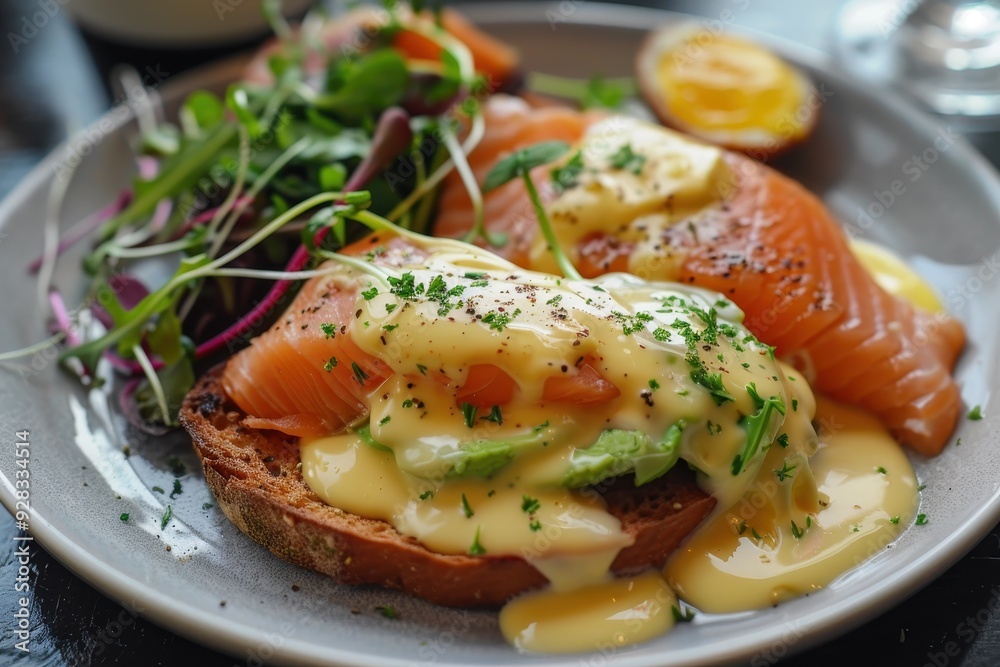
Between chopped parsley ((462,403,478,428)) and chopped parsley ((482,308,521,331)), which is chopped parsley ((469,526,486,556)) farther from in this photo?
chopped parsley ((482,308,521,331))

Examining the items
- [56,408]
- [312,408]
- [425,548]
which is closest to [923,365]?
[425,548]

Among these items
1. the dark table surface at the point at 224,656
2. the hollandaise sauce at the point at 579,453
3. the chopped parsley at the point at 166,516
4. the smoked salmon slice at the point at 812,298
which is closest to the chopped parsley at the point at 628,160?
the smoked salmon slice at the point at 812,298

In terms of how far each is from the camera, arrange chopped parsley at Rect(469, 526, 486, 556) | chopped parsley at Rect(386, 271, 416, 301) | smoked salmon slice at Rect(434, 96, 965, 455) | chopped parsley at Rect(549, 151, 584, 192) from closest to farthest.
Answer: chopped parsley at Rect(469, 526, 486, 556) → chopped parsley at Rect(386, 271, 416, 301) → smoked salmon slice at Rect(434, 96, 965, 455) → chopped parsley at Rect(549, 151, 584, 192)

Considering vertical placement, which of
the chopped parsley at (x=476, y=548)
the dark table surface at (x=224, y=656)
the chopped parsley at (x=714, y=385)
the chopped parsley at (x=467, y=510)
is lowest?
the dark table surface at (x=224, y=656)

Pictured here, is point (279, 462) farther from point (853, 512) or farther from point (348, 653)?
point (853, 512)

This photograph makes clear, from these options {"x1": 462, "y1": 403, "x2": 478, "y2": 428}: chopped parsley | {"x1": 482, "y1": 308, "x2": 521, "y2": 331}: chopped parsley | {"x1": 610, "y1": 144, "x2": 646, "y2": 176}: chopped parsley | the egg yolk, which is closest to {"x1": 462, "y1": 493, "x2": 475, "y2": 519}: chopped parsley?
{"x1": 462, "y1": 403, "x2": 478, "y2": 428}: chopped parsley

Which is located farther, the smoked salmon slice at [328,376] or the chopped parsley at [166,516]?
the chopped parsley at [166,516]

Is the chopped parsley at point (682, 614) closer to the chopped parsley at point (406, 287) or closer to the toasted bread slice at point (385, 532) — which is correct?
the toasted bread slice at point (385, 532)
